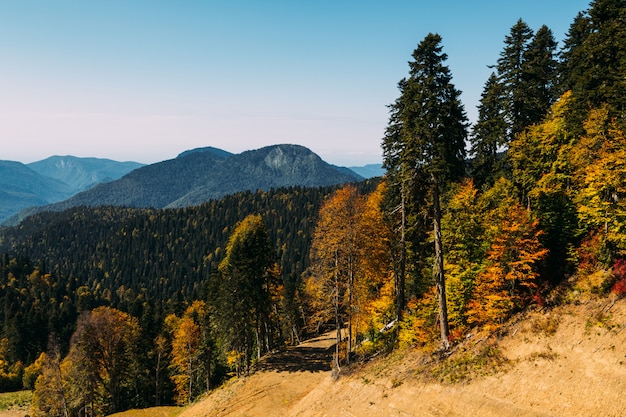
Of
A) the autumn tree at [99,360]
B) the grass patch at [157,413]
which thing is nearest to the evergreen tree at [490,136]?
the grass patch at [157,413]

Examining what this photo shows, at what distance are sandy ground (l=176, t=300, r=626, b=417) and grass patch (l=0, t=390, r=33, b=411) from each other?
81.5m

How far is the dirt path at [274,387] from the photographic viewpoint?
113ft

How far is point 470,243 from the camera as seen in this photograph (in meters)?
26.5

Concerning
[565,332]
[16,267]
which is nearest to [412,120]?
[565,332]

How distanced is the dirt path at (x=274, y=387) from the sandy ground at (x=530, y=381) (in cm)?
498

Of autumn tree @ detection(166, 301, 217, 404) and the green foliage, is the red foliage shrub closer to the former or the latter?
the green foliage

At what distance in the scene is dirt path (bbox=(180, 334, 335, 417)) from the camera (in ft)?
113

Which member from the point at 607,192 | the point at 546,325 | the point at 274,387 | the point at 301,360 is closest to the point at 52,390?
the point at 301,360

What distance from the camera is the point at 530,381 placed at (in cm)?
2005

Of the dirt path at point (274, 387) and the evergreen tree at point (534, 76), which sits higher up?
the evergreen tree at point (534, 76)

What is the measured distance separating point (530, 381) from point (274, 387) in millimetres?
24540

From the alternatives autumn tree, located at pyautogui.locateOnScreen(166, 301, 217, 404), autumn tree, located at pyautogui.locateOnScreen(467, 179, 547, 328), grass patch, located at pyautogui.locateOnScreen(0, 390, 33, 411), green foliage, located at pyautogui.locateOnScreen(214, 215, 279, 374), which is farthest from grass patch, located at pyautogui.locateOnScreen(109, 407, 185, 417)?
grass patch, located at pyautogui.locateOnScreen(0, 390, 33, 411)

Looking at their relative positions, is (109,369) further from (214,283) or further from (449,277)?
(449,277)

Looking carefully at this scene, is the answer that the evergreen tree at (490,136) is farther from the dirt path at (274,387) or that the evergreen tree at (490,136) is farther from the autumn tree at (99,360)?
the autumn tree at (99,360)
